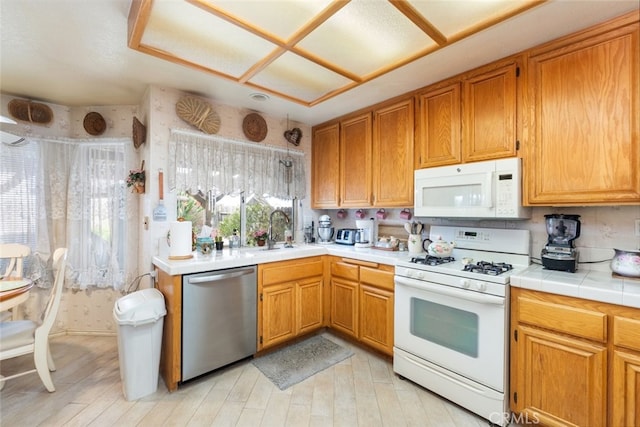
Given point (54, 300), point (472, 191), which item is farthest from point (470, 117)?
point (54, 300)

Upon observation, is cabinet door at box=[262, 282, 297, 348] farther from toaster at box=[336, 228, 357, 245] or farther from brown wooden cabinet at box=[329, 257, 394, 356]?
toaster at box=[336, 228, 357, 245]

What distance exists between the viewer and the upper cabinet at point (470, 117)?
1.90 metres

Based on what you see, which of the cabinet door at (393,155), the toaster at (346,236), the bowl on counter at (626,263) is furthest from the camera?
the toaster at (346,236)

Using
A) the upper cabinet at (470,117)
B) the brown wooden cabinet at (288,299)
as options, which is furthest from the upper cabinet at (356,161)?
the brown wooden cabinet at (288,299)

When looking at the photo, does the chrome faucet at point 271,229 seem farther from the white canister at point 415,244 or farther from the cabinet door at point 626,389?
the cabinet door at point 626,389

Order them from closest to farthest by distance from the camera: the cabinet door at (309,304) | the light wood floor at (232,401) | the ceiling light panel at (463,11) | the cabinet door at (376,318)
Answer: the ceiling light panel at (463,11) < the light wood floor at (232,401) < the cabinet door at (376,318) < the cabinet door at (309,304)

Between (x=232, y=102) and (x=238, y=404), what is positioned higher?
(x=232, y=102)

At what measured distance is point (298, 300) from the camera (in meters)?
2.60

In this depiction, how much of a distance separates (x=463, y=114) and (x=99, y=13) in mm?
2496

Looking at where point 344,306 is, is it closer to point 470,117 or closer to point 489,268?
point 489,268

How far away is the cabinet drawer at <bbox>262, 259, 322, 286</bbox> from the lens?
2.40 m

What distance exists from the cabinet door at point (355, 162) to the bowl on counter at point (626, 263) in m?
1.80

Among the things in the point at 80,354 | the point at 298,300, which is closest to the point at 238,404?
the point at 298,300

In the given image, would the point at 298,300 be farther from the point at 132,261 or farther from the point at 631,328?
the point at 631,328
